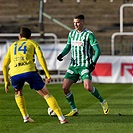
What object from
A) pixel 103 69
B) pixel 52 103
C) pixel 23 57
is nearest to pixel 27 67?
pixel 23 57

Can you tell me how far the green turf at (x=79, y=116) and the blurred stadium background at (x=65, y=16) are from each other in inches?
394

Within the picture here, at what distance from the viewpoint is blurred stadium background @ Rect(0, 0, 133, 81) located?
2928 centimetres

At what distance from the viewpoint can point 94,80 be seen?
23641 millimetres

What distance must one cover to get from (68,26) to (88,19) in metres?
1.05

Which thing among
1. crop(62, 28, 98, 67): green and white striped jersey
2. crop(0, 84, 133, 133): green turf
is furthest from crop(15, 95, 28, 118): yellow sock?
crop(62, 28, 98, 67): green and white striped jersey

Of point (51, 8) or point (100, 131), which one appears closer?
point (100, 131)

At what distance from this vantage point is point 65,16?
98.9 ft

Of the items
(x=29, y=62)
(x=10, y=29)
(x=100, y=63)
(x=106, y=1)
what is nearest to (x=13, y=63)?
(x=29, y=62)

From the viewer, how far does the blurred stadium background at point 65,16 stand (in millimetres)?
29281

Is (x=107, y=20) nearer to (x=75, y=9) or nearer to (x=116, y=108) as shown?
(x=75, y=9)

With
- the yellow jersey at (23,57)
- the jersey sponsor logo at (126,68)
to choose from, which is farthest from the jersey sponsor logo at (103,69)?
the yellow jersey at (23,57)

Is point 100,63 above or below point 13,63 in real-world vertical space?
below

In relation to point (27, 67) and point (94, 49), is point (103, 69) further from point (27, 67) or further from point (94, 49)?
point (27, 67)

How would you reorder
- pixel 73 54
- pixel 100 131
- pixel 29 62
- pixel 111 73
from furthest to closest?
pixel 111 73 → pixel 73 54 → pixel 29 62 → pixel 100 131
